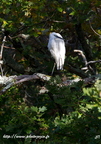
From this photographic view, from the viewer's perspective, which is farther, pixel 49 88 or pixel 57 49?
pixel 57 49

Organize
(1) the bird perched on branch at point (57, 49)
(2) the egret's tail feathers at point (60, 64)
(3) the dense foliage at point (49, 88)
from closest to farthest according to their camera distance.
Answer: (3) the dense foliage at point (49, 88) < (2) the egret's tail feathers at point (60, 64) < (1) the bird perched on branch at point (57, 49)

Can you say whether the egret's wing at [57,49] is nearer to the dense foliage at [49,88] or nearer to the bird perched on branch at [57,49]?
the bird perched on branch at [57,49]

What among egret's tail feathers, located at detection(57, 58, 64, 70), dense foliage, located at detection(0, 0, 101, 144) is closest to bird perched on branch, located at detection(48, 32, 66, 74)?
egret's tail feathers, located at detection(57, 58, 64, 70)

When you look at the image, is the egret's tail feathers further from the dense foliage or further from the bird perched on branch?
the dense foliage

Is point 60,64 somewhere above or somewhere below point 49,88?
below

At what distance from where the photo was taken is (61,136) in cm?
264

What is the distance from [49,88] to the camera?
2.63 metres

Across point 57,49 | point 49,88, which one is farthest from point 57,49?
point 49,88

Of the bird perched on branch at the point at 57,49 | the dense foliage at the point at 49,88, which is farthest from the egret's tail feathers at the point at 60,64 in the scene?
the dense foliage at the point at 49,88

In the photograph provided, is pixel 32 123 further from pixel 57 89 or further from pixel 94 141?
pixel 94 141

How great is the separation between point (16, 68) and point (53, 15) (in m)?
1.50

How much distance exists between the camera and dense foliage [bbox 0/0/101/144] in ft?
7.81

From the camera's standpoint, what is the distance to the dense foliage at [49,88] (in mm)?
2381

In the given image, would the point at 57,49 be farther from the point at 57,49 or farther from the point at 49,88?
the point at 49,88
